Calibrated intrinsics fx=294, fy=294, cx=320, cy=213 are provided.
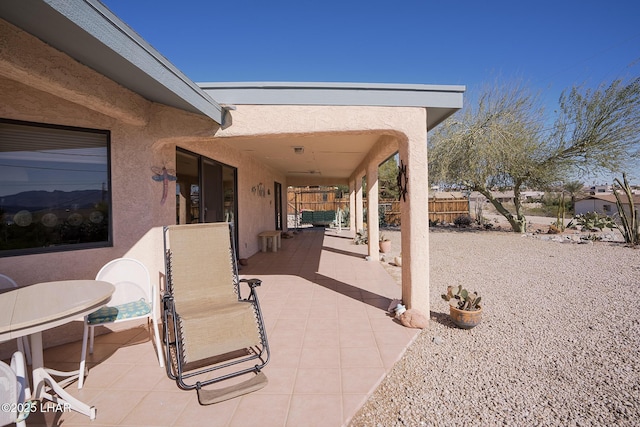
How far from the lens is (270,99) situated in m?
3.74

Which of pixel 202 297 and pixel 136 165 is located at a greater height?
pixel 136 165

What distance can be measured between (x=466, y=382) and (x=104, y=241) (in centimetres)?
440

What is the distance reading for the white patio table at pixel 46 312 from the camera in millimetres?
1806

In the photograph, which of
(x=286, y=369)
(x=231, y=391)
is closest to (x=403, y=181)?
(x=286, y=369)

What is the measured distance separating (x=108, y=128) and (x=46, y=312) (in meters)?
2.61

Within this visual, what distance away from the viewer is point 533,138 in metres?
12.7

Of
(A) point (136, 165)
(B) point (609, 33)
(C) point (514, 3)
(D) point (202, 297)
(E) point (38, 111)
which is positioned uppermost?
(B) point (609, 33)

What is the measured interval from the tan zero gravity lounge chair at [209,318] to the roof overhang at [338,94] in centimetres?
167

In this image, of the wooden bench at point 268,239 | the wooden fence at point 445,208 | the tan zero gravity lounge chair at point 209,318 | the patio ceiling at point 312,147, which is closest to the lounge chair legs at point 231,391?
the tan zero gravity lounge chair at point 209,318

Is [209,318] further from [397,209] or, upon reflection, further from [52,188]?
[397,209]

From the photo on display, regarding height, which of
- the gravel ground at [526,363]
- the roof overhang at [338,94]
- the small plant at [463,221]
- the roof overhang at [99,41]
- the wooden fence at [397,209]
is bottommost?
the gravel ground at [526,363]

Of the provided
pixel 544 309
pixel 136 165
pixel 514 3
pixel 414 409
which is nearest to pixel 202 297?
pixel 136 165

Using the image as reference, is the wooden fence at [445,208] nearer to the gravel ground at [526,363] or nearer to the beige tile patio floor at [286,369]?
the gravel ground at [526,363]

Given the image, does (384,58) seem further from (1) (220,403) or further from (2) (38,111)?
(1) (220,403)
